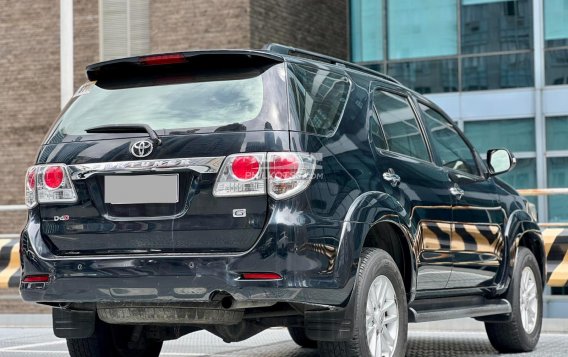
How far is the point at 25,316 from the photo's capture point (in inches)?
509

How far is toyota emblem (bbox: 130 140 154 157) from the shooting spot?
5957mm

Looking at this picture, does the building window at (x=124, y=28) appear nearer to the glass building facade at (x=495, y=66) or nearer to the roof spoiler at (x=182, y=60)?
the glass building facade at (x=495, y=66)

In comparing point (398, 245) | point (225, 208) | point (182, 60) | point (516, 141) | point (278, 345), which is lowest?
point (278, 345)

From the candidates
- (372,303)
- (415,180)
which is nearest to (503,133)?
(415,180)

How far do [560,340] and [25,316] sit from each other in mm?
5999

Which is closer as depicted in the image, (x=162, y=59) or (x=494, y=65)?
(x=162, y=59)

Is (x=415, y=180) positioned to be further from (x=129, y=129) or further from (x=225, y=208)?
(x=129, y=129)

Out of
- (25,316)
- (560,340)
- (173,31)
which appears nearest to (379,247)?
(560,340)

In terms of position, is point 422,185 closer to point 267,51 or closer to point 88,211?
point 267,51

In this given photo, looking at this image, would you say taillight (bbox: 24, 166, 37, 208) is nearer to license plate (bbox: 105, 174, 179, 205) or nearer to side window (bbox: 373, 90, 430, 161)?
license plate (bbox: 105, 174, 179, 205)

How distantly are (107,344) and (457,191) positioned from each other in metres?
2.50

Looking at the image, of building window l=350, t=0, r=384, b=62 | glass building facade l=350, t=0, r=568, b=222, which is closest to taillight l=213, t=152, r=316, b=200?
glass building facade l=350, t=0, r=568, b=222

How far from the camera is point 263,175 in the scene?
5.69 metres

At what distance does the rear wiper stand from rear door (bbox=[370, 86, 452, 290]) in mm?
1338
